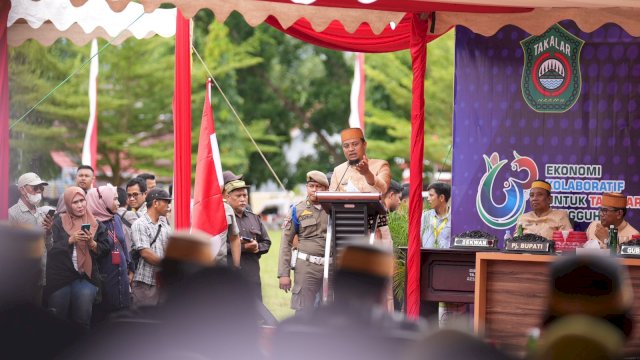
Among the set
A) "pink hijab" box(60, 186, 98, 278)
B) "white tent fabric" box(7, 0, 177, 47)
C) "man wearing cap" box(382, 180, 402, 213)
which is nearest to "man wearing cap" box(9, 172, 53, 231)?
"pink hijab" box(60, 186, 98, 278)

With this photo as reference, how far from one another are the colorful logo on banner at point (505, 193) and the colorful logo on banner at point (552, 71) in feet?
2.00

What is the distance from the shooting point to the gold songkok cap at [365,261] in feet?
14.7

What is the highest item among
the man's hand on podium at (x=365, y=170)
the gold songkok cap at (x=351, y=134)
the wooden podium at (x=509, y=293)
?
the gold songkok cap at (x=351, y=134)

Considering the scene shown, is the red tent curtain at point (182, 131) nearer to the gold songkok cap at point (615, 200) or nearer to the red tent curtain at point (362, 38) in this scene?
the red tent curtain at point (362, 38)

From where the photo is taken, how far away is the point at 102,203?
11.0m

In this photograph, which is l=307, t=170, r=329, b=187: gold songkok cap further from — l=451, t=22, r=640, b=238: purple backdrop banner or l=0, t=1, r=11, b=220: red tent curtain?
l=0, t=1, r=11, b=220: red tent curtain

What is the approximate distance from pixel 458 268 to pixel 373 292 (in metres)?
6.04

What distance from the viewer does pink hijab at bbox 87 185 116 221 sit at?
36.1 ft

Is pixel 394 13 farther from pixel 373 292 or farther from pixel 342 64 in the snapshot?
pixel 342 64

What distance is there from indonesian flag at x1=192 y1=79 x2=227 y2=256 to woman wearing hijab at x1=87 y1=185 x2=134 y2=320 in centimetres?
85

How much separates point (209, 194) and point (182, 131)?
0.68 meters

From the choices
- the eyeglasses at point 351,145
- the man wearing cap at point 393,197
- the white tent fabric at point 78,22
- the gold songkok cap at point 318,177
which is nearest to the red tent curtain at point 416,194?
the eyeglasses at point 351,145

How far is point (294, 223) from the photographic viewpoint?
36.5 ft

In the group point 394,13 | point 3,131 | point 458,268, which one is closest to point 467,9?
point 394,13
